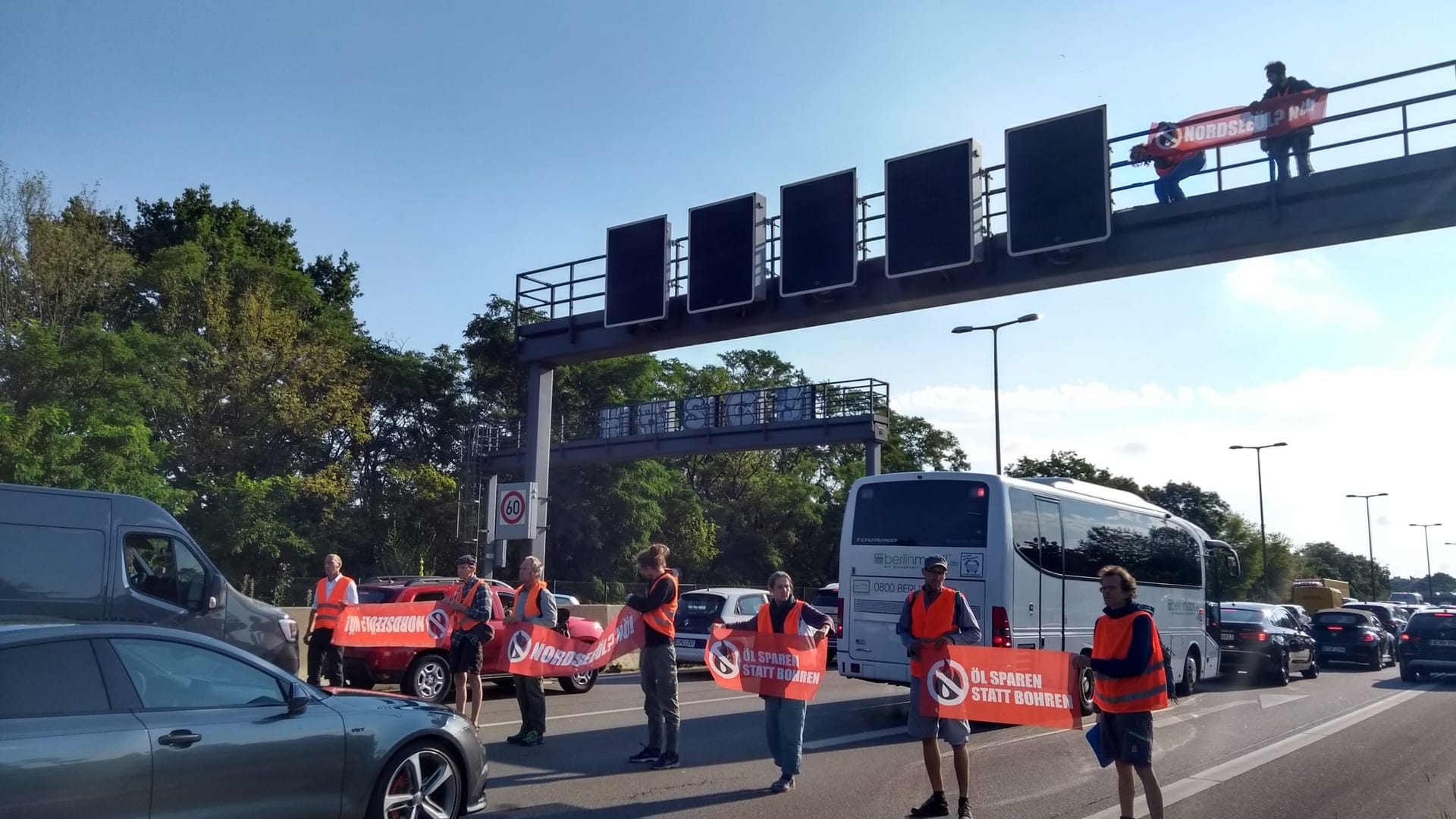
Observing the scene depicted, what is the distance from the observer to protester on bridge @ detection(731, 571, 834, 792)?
8594mm

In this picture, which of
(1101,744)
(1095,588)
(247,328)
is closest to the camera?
(1101,744)

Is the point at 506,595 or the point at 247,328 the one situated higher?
the point at 247,328

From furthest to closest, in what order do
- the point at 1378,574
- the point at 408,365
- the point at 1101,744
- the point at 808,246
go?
the point at 1378,574 < the point at 408,365 < the point at 808,246 < the point at 1101,744

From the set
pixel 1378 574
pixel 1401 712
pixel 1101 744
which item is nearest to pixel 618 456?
pixel 1401 712

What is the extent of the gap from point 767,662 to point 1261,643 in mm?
15224

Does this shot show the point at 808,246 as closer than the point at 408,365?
Yes

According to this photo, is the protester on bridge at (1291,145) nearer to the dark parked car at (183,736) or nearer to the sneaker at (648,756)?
the sneaker at (648,756)

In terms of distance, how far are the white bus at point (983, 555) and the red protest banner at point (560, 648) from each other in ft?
13.2

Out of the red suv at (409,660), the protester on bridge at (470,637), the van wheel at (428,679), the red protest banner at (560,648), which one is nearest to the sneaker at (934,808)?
the red protest banner at (560,648)

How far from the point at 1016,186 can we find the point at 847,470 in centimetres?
5075

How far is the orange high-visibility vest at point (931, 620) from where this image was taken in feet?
26.1

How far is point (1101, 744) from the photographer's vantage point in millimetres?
6723

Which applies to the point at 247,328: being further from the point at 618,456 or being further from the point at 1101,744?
the point at 1101,744

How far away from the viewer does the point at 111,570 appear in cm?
922
